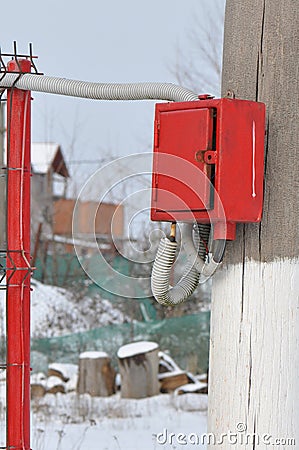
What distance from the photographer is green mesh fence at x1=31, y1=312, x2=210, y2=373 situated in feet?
28.1

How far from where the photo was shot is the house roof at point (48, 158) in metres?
15.8

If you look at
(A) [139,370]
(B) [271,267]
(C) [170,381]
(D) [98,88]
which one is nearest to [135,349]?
(A) [139,370]

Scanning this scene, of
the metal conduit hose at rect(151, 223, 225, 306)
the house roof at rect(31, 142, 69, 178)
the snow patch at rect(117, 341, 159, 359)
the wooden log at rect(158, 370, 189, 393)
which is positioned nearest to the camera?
the metal conduit hose at rect(151, 223, 225, 306)

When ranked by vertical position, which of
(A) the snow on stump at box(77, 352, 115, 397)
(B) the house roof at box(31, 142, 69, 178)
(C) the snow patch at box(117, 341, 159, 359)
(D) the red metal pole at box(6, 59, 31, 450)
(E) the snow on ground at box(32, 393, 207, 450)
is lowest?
(E) the snow on ground at box(32, 393, 207, 450)

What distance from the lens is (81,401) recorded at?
21.8 ft

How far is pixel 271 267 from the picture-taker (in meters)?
2.01

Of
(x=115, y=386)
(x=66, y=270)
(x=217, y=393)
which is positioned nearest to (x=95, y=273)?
(x=217, y=393)

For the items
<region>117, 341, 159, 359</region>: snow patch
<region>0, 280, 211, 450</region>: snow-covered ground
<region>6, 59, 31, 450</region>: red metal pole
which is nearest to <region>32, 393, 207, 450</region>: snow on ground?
<region>0, 280, 211, 450</region>: snow-covered ground

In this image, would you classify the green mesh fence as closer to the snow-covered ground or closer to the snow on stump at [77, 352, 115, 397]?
the snow on stump at [77, 352, 115, 397]

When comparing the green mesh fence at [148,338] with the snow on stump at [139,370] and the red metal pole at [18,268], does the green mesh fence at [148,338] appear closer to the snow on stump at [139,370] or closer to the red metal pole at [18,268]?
the snow on stump at [139,370]

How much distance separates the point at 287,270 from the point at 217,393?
364mm

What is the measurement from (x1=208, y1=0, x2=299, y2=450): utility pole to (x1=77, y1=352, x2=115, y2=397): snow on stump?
5.08 meters

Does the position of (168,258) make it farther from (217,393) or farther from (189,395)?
(189,395)

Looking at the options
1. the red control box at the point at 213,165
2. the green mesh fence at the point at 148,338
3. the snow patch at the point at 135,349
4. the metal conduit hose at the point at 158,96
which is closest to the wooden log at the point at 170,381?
the snow patch at the point at 135,349
